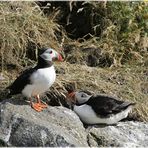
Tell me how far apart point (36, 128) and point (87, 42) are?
254 cm

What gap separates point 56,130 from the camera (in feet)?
19.4

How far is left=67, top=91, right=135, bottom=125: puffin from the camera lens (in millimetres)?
6492

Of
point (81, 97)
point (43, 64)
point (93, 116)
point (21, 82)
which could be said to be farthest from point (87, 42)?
point (21, 82)

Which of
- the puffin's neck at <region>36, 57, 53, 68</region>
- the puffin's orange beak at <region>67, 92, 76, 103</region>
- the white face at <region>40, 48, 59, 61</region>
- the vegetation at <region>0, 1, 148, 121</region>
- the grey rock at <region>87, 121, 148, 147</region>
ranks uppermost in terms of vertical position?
Answer: the white face at <region>40, 48, 59, 61</region>

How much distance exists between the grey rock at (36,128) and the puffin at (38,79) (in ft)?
0.62

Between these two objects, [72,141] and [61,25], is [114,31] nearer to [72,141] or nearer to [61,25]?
[61,25]

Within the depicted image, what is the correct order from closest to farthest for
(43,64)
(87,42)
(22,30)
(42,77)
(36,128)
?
(36,128), (42,77), (43,64), (22,30), (87,42)

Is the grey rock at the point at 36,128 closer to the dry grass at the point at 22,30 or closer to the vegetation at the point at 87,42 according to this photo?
the vegetation at the point at 87,42

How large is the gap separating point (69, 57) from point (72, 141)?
7.40 feet

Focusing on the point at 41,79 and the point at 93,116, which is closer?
the point at 41,79

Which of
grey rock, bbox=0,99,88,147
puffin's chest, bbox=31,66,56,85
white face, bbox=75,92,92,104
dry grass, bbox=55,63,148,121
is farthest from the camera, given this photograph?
dry grass, bbox=55,63,148,121

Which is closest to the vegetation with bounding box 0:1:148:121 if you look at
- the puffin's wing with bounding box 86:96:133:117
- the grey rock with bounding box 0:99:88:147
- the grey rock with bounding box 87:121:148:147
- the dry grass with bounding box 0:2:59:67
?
the dry grass with bounding box 0:2:59:67

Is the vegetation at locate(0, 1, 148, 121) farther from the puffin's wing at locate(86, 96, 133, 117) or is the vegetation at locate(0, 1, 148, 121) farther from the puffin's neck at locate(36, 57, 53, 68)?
the puffin's neck at locate(36, 57, 53, 68)

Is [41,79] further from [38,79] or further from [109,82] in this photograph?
[109,82]
